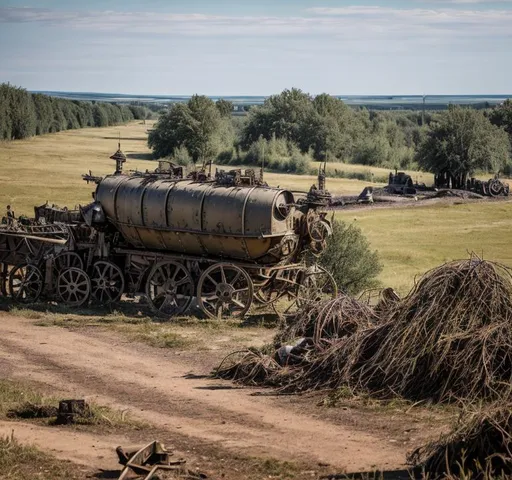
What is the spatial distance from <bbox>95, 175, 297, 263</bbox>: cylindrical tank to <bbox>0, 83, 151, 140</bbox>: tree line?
73.4 m

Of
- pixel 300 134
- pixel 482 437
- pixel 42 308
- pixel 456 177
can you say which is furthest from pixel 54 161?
pixel 482 437

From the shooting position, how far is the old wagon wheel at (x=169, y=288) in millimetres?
21703

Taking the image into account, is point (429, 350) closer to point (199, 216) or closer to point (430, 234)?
point (199, 216)

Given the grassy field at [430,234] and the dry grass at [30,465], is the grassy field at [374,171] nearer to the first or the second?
the grassy field at [430,234]

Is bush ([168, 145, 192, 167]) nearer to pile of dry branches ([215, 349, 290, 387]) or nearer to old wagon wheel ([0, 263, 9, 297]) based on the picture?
old wagon wheel ([0, 263, 9, 297])

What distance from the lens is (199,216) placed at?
21156mm

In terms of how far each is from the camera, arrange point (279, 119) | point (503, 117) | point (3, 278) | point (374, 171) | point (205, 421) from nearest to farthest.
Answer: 1. point (205, 421)
2. point (3, 278)
3. point (374, 171)
4. point (503, 117)
5. point (279, 119)

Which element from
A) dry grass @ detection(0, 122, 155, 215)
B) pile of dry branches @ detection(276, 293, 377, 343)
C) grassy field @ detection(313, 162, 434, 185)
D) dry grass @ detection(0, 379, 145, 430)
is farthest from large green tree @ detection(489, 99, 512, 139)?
dry grass @ detection(0, 379, 145, 430)

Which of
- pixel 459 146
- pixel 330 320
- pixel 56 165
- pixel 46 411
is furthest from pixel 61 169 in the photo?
pixel 46 411

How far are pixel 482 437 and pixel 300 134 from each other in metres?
75.1

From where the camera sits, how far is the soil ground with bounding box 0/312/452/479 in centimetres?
1248

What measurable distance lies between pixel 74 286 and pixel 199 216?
347 cm

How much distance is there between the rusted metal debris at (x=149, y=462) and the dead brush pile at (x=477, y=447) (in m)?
2.56

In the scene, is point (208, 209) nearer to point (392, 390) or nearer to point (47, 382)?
point (47, 382)
